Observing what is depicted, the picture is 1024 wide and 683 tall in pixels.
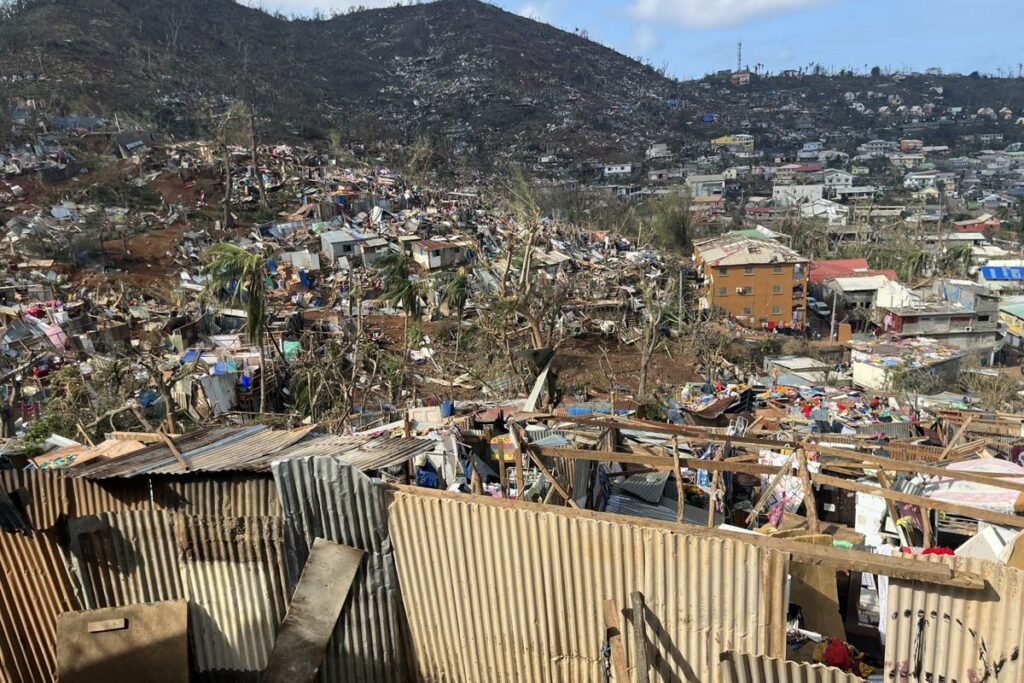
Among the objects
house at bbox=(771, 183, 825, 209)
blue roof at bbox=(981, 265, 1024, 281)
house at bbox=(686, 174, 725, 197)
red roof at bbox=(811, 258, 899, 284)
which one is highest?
house at bbox=(686, 174, 725, 197)

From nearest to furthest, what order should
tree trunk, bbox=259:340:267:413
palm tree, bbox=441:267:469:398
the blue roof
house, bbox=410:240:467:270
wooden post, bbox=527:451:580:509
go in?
1. wooden post, bbox=527:451:580:509
2. tree trunk, bbox=259:340:267:413
3. palm tree, bbox=441:267:469:398
4. house, bbox=410:240:467:270
5. the blue roof

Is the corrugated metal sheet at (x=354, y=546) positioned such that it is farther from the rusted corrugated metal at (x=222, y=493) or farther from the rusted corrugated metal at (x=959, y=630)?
the rusted corrugated metal at (x=959, y=630)

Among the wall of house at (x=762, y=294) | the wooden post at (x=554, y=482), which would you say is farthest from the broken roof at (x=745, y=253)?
the wooden post at (x=554, y=482)

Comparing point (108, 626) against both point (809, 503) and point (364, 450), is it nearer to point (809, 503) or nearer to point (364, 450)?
point (364, 450)

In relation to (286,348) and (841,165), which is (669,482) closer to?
(286,348)

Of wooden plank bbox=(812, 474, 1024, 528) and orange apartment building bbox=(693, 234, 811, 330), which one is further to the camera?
orange apartment building bbox=(693, 234, 811, 330)

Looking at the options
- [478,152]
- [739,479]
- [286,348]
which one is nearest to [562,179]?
[478,152]

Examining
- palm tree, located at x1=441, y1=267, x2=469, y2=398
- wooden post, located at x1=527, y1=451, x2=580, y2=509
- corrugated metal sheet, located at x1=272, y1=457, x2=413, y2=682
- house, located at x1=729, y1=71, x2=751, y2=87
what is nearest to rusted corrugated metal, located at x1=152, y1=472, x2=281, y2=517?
Answer: corrugated metal sheet, located at x1=272, y1=457, x2=413, y2=682

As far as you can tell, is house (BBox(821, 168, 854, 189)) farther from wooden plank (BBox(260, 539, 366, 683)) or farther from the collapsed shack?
wooden plank (BBox(260, 539, 366, 683))
